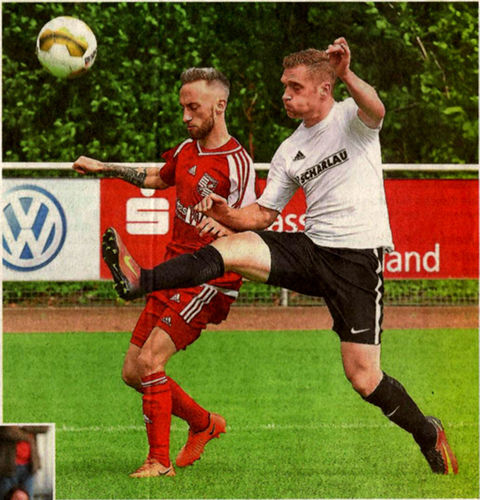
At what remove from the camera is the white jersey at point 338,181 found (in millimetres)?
4699

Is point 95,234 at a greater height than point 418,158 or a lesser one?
lesser

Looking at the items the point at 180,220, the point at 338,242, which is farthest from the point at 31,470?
the point at 338,242

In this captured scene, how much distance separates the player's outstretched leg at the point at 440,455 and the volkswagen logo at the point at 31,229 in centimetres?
280

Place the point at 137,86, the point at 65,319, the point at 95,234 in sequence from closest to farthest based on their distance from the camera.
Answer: the point at 137,86 → the point at 95,234 → the point at 65,319

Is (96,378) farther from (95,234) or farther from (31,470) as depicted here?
(31,470)

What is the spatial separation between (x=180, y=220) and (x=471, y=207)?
238 centimetres

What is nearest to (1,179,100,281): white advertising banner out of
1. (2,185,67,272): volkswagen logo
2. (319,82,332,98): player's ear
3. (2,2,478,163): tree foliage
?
(2,185,67,272): volkswagen logo

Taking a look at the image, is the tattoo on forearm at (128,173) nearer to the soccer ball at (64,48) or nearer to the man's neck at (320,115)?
the soccer ball at (64,48)

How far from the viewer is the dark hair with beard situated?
16.5 ft

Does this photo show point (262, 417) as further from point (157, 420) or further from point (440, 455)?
point (440, 455)

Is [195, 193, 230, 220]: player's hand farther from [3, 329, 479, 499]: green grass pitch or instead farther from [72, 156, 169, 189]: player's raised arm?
[3, 329, 479, 499]: green grass pitch

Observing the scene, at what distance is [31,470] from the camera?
181 inches

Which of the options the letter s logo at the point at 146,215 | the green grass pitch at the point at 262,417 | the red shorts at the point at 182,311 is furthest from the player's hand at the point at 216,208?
the green grass pitch at the point at 262,417

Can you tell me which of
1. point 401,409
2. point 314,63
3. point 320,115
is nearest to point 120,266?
point 320,115
